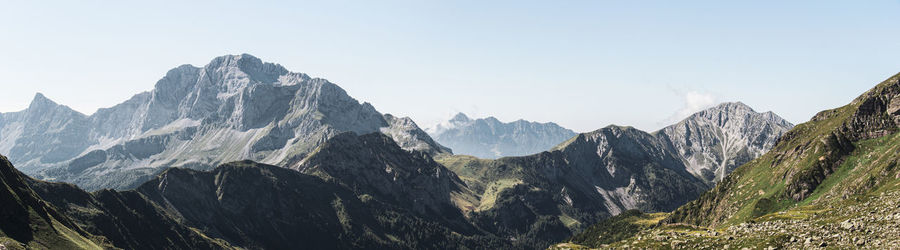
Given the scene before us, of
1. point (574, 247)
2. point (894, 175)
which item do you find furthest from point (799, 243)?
point (894, 175)

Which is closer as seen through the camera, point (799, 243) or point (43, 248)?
point (799, 243)

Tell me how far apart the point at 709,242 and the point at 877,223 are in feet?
70.1

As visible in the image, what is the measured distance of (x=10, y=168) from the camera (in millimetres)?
191000

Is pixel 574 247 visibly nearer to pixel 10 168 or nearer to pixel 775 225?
Result: pixel 775 225

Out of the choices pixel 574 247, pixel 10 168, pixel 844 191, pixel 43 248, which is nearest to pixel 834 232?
pixel 574 247

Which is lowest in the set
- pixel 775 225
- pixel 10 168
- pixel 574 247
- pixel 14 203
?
pixel 574 247

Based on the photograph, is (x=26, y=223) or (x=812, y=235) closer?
(x=812, y=235)

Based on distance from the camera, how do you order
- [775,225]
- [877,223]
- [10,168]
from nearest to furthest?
[877,223], [775,225], [10,168]

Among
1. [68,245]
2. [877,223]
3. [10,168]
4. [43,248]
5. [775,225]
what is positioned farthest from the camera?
[10,168]

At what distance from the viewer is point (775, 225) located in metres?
80.1

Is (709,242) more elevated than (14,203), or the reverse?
(14,203)

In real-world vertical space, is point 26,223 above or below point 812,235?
above

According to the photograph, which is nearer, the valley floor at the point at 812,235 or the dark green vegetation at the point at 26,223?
the valley floor at the point at 812,235

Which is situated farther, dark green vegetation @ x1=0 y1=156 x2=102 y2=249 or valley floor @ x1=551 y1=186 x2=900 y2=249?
dark green vegetation @ x1=0 y1=156 x2=102 y2=249
